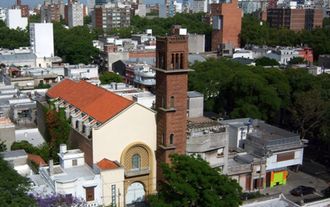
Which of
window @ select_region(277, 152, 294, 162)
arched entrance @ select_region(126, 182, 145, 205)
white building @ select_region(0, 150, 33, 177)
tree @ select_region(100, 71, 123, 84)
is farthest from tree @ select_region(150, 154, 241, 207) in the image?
tree @ select_region(100, 71, 123, 84)

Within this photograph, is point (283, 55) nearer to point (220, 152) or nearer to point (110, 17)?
point (220, 152)

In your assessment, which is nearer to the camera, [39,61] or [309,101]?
[309,101]

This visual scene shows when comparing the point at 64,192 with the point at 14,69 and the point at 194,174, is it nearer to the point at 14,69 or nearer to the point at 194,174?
the point at 194,174

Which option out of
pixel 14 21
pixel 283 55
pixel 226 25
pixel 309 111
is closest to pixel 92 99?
pixel 309 111

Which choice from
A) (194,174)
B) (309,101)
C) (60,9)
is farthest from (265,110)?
(60,9)

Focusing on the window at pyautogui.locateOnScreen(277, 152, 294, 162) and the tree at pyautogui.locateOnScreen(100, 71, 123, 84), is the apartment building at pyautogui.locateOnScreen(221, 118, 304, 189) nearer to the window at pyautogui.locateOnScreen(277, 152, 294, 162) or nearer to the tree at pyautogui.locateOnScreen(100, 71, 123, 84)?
the window at pyautogui.locateOnScreen(277, 152, 294, 162)
